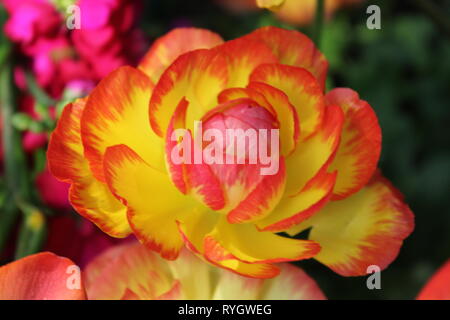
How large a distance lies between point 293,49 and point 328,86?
0.22 meters

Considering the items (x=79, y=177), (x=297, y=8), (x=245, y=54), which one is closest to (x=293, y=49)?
(x=245, y=54)

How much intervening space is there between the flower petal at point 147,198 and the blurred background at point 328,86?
4.3 inches

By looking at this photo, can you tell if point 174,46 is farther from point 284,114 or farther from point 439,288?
point 439,288

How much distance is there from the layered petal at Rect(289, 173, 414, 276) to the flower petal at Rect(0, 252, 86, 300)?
12cm

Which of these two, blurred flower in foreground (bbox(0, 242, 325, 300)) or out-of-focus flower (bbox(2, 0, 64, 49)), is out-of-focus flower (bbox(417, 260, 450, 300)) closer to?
blurred flower in foreground (bbox(0, 242, 325, 300))

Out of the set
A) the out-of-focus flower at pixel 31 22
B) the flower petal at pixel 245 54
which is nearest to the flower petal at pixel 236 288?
the flower petal at pixel 245 54

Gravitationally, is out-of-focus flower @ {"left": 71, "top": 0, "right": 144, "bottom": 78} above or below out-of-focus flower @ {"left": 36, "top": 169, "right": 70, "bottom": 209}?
above

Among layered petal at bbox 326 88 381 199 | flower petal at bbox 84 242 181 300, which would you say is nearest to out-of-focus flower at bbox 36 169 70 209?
flower petal at bbox 84 242 181 300

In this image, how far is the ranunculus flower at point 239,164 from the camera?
0.36 metres

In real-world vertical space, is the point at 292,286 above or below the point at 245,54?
below

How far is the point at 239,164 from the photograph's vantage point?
365 millimetres

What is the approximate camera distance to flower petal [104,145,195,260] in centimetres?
35

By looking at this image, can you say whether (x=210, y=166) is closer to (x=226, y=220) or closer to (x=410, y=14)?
(x=226, y=220)

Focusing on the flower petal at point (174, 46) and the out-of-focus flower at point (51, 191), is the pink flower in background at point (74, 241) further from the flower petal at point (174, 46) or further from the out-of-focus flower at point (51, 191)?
the flower petal at point (174, 46)
